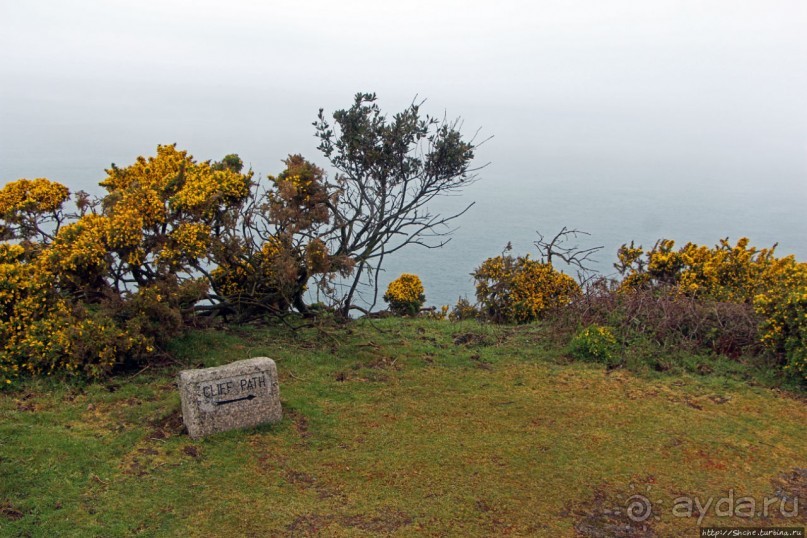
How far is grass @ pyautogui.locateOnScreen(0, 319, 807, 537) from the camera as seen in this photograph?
6.24 meters

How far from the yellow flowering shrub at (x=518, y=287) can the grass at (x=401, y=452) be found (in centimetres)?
419

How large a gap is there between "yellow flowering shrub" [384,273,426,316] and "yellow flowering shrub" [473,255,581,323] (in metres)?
1.72

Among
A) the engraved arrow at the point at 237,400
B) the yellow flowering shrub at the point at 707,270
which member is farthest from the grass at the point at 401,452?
the yellow flowering shrub at the point at 707,270

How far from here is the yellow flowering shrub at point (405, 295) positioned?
655 inches

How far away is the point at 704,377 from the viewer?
10.5m

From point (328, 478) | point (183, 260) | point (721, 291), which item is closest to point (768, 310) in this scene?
point (721, 291)

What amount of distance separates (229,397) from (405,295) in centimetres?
900

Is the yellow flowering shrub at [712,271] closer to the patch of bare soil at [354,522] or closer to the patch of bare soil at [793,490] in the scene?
the patch of bare soil at [793,490]

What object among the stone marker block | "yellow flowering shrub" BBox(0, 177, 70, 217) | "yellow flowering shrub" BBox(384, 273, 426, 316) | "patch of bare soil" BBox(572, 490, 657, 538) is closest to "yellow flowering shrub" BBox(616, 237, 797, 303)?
"yellow flowering shrub" BBox(384, 273, 426, 316)

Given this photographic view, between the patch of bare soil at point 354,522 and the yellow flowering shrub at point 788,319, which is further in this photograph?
the yellow flowering shrub at point 788,319

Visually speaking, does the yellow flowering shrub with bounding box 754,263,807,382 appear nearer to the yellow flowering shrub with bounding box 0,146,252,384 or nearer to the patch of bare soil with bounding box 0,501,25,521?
the yellow flowering shrub with bounding box 0,146,252,384

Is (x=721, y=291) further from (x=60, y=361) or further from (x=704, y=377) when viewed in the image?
(x=60, y=361)

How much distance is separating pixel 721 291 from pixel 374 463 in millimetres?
8797

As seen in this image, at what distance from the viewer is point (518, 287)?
15.3 meters
